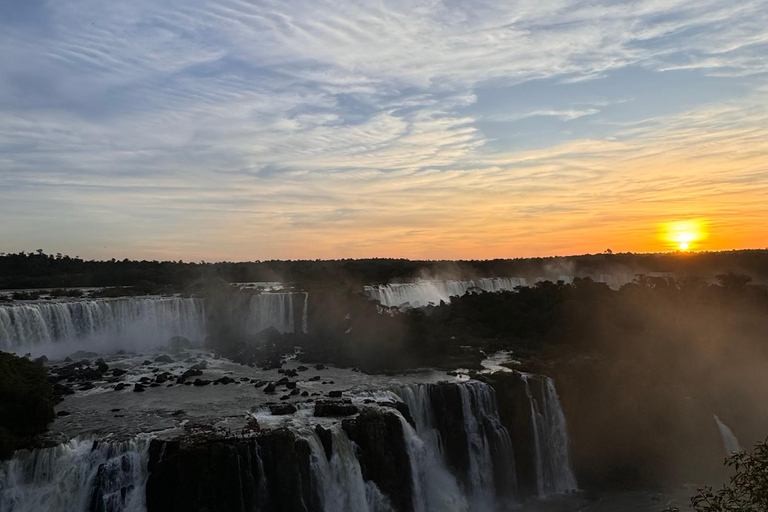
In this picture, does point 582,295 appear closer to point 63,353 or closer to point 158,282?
point 63,353

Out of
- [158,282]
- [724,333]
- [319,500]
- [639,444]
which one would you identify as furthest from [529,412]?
[158,282]

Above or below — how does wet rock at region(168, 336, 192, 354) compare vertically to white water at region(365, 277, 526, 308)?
below

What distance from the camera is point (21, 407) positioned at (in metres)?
19.4

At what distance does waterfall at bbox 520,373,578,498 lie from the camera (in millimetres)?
26531

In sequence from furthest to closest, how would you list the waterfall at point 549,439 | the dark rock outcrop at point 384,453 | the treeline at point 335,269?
the treeline at point 335,269, the waterfall at point 549,439, the dark rock outcrop at point 384,453

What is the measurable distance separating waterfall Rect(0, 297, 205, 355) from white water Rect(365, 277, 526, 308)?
14.5 m

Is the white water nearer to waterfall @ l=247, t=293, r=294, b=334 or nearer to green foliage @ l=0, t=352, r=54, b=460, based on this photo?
waterfall @ l=247, t=293, r=294, b=334

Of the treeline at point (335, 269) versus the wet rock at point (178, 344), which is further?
the treeline at point (335, 269)

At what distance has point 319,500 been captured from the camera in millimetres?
19312

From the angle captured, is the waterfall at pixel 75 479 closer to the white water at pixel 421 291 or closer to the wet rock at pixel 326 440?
the wet rock at pixel 326 440

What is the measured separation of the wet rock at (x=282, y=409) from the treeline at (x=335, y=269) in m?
25.2

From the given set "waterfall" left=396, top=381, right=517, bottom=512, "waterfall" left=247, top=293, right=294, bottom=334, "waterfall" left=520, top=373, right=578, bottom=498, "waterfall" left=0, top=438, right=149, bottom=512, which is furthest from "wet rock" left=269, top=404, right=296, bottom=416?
"waterfall" left=247, top=293, right=294, bottom=334

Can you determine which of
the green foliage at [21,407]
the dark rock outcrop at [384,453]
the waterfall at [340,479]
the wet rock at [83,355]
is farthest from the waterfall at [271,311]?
the waterfall at [340,479]

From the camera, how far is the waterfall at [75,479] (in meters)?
17.0
